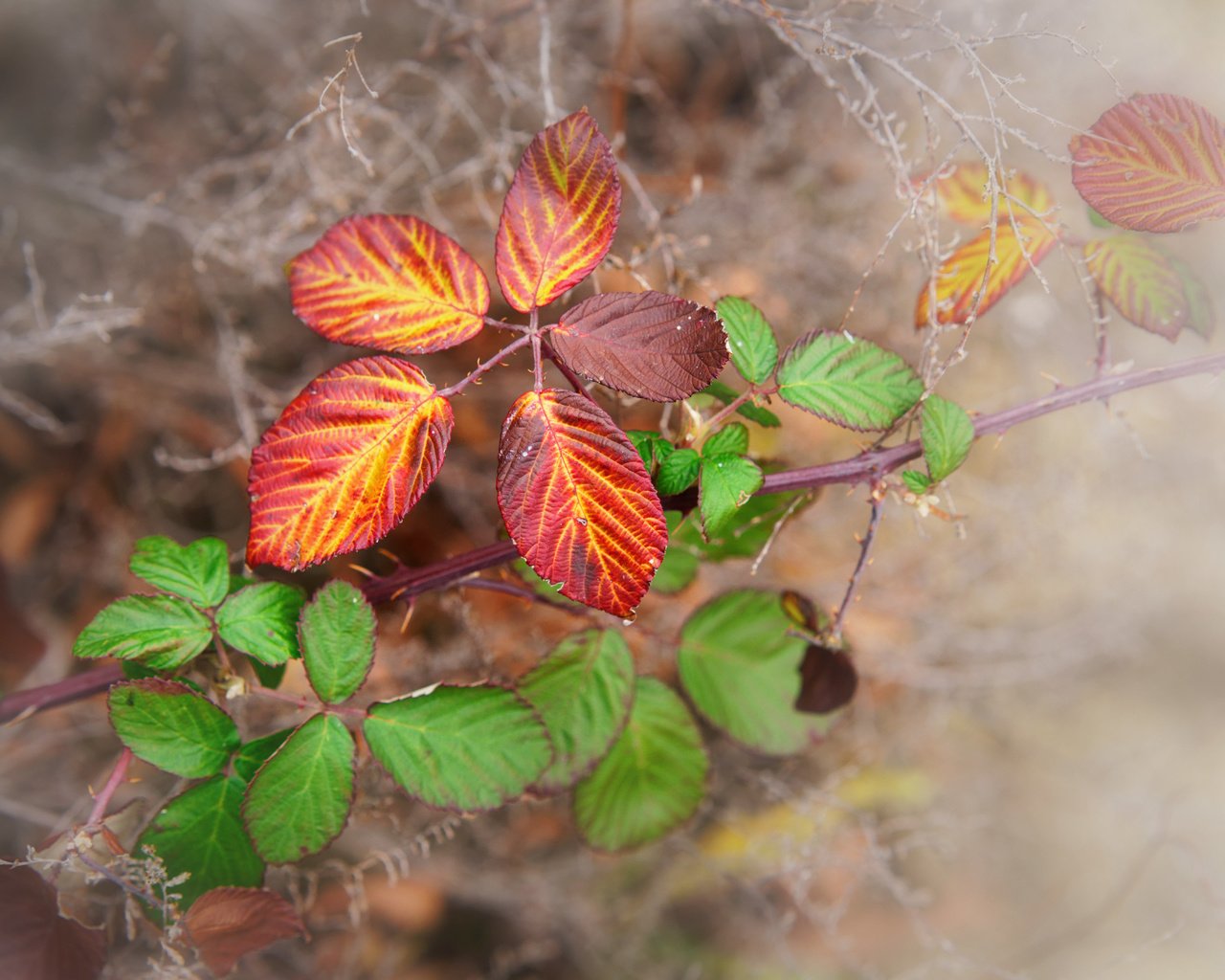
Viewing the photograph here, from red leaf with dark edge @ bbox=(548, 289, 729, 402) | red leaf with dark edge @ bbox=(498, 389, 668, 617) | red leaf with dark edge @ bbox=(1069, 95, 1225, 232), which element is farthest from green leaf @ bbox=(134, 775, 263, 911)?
red leaf with dark edge @ bbox=(1069, 95, 1225, 232)

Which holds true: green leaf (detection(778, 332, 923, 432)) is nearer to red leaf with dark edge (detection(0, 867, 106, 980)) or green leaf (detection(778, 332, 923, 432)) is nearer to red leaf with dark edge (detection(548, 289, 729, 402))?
red leaf with dark edge (detection(548, 289, 729, 402))

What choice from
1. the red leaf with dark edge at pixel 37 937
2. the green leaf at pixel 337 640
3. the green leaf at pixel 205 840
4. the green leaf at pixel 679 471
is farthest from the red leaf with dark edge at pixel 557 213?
the red leaf with dark edge at pixel 37 937

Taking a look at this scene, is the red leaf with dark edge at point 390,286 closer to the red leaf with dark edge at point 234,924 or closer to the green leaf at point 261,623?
the green leaf at point 261,623

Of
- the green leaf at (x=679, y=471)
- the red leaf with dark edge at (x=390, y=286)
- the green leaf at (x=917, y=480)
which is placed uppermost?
the red leaf with dark edge at (x=390, y=286)

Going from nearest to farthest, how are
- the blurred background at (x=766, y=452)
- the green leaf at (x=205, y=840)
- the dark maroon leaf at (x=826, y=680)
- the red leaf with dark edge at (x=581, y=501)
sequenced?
the red leaf with dark edge at (x=581, y=501), the green leaf at (x=205, y=840), the dark maroon leaf at (x=826, y=680), the blurred background at (x=766, y=452)

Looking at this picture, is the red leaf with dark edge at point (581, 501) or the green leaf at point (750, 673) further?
the green leaf at point (750, 673)

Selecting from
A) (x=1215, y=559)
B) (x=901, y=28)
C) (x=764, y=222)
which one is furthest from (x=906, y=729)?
(x=901, y=28)

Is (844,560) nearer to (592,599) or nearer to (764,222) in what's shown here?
(764,222)
